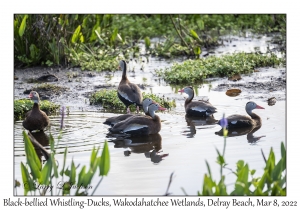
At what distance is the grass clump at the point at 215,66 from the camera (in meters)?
14.4

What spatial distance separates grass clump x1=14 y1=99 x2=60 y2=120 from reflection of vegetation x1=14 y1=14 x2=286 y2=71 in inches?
82.0

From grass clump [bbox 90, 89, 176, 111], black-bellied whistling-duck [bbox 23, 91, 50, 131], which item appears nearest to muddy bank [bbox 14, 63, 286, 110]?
grass clump [bbox 90, 89, 176, 111]

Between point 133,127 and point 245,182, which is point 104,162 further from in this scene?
point 133,127

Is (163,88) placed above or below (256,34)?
below

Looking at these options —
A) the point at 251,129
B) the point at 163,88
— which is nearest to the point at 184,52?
the point at 163,88

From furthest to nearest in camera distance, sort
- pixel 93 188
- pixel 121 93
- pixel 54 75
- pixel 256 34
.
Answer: pixel 256 34
pixel 54 75
pixel 121 93
pixel 93 188

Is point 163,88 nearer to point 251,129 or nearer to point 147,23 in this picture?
point 251,129

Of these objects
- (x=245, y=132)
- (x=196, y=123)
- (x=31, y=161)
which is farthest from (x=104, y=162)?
(x=196, y=123)

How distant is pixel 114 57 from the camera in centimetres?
1587

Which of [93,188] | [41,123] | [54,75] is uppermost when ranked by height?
[54,75]

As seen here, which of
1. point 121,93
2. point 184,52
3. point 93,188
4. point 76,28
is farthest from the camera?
point 184,52

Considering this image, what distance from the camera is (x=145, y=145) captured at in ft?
32.5

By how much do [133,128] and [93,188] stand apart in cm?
268

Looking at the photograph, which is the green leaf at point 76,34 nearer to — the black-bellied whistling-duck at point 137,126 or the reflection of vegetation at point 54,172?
the black-bellied whistling-duck at point 137,126
